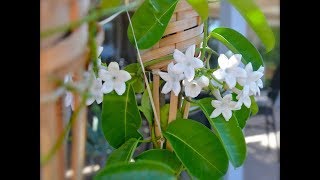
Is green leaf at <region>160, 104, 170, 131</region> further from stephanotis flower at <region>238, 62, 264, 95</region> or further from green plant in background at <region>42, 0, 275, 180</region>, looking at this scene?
stephanotis flower at <region>238, 62, 264, 95</region>

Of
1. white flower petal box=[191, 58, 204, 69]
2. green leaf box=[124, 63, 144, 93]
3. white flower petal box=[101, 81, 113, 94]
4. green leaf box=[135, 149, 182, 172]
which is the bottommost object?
green leaf box=[135, 149, 182, 172]

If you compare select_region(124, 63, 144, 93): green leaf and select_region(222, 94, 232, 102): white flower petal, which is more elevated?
select_region(124, 63, 144, 93): green leaf

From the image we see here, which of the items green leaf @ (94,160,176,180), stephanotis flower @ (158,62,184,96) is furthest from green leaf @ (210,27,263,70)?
green leaf @ (94,160,176,180)

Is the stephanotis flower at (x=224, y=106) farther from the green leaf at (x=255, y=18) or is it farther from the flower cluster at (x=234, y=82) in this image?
the green leaf at (x=255, y=18)

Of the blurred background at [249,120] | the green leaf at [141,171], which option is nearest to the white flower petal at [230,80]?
the green leaf at [141,171]

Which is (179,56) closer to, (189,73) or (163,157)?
(189,73)

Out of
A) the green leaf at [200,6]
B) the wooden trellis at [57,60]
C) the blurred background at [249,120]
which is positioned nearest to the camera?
the wooden trellis at [57,60]
